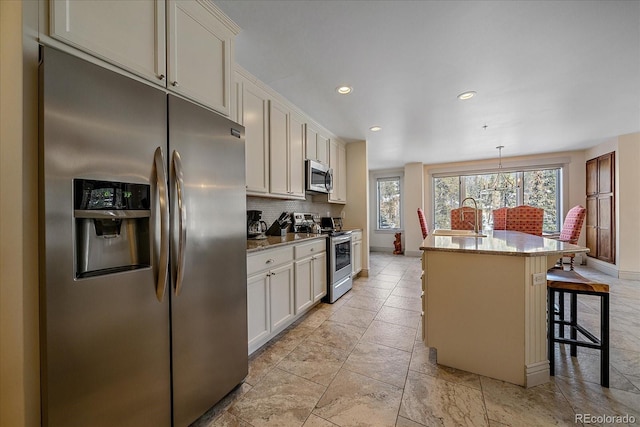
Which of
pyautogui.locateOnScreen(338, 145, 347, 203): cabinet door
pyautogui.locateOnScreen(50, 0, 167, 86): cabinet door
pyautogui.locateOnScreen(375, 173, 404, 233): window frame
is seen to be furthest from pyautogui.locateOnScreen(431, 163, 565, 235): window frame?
pyautogui.locateOnScreen(50, 0, 167, 86): cabinet door

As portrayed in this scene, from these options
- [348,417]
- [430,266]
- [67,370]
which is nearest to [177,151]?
[67,370]

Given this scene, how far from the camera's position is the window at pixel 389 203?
712 centimetres

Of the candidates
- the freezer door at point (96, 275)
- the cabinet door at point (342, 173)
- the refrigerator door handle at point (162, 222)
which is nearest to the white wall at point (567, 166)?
the cabinet door at point (342, 173)

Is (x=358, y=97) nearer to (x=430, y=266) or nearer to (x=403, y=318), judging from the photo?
(x=430, y=266)

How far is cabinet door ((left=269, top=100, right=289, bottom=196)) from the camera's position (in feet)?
8.73

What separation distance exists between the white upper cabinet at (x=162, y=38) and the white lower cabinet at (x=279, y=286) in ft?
3.88

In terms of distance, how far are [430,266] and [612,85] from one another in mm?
2752

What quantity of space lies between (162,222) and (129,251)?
6.8 inches

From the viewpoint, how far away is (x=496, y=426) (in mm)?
1319

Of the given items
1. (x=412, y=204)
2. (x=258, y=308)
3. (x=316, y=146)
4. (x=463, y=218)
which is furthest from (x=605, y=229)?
(x=258, y=308)

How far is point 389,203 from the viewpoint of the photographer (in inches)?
285

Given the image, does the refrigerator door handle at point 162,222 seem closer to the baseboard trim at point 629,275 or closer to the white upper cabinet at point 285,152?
the white upper cabinet at point 285,152

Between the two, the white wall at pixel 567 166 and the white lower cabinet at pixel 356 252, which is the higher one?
the white wall at pixel 567 166

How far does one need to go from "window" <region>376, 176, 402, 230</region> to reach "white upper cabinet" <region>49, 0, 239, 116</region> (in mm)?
6064
